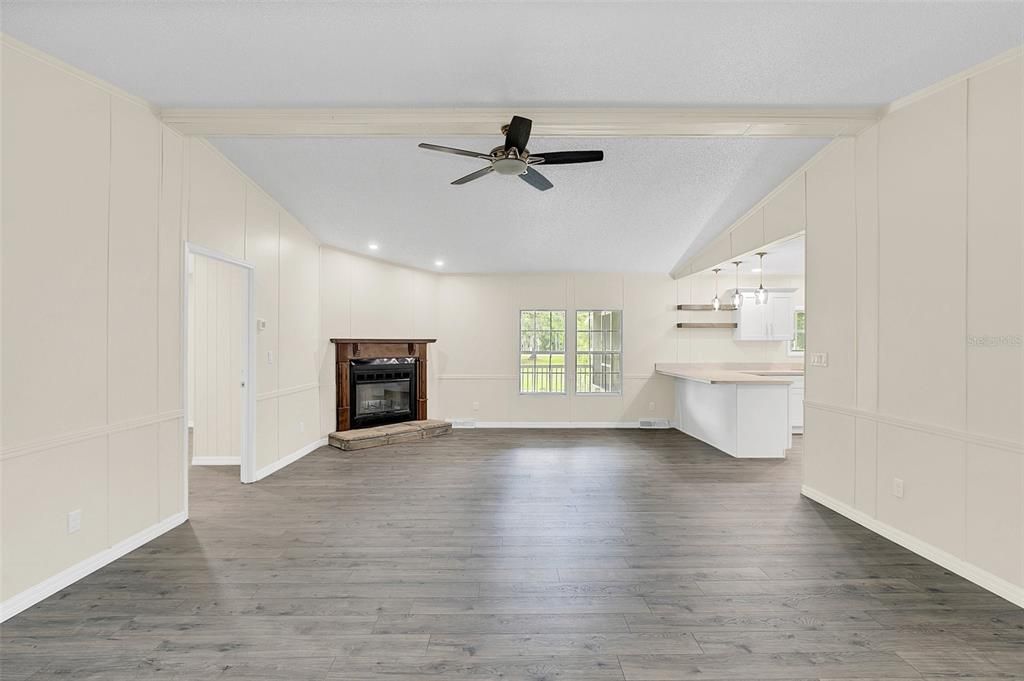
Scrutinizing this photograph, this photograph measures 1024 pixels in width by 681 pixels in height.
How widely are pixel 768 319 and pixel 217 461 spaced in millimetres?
7659

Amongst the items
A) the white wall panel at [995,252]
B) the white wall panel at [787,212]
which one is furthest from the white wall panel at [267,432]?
the white wall panel at [995,252]

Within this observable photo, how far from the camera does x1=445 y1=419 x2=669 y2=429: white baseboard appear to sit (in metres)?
7.40

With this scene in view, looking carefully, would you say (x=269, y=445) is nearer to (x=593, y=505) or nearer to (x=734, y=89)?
(x=593, y=505)

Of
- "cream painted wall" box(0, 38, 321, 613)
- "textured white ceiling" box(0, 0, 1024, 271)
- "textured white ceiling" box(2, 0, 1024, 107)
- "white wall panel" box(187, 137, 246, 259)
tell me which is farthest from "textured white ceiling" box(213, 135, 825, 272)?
"cream painted wall" box(0, 38, 321, 613)

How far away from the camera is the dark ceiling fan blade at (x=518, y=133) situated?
8.73 feet

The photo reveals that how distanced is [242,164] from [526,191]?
103 inches

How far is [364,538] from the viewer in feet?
10.3

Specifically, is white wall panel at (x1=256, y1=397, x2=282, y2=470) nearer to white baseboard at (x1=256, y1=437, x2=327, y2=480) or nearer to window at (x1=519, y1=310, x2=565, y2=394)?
white baseboard at (x1=256, y1=437, x2=327, y2=480)

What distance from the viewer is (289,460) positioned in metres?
5.14

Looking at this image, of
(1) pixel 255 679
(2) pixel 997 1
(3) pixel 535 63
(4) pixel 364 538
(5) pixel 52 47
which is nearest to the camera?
(1) pixel 255 679

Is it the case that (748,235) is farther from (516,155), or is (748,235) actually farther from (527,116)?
(516,155)

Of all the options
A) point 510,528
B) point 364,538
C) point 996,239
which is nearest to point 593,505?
point 510,528

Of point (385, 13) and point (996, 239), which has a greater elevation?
point (385, 13)

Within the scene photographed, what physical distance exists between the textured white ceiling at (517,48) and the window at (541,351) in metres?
4.67
